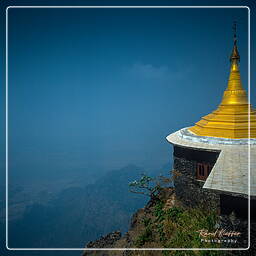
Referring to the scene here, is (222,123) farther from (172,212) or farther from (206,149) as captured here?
(172,212)

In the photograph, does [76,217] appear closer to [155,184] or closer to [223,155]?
[155,184]

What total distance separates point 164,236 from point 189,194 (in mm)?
2684

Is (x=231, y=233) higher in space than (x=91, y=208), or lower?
higher

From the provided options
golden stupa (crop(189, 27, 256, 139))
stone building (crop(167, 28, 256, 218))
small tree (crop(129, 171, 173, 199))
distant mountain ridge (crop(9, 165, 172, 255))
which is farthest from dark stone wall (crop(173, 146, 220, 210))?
distant mountain ridge (crop(9, 165, 172, 255))

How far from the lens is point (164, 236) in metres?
9.41

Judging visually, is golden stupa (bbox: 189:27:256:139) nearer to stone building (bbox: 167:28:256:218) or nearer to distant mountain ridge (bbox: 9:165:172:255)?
stone building (bbox: 167:28:256:218)

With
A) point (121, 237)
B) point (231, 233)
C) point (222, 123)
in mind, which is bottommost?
point (121, 237)

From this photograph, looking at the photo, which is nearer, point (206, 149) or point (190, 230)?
point (190, 230)

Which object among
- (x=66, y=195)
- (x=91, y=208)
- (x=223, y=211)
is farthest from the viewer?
(x=66, y=195)

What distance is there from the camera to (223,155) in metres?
8.81

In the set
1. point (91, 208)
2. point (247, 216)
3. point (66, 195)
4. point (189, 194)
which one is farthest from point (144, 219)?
point (66, 195)

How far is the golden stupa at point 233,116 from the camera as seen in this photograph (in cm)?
1047

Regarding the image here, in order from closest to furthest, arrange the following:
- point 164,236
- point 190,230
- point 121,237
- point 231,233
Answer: point 231,233, point 190,230, point 164,236, point 121,237

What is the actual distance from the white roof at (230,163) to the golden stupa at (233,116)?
0.61m
